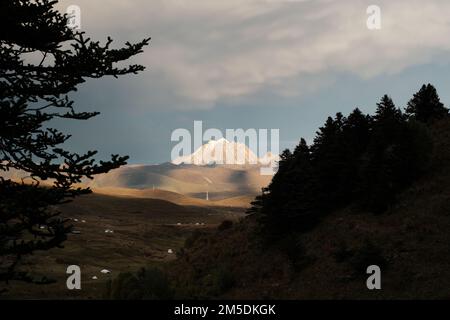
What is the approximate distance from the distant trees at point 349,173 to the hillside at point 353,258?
2.95 feet

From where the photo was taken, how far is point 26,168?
1060 centimetres

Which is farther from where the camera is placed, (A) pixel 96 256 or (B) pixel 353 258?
(A) pixel 96 256

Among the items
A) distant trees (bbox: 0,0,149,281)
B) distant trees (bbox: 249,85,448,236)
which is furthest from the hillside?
distant trees (bbox: 0,0,149,281)

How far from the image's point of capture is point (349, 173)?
3328 centimetres

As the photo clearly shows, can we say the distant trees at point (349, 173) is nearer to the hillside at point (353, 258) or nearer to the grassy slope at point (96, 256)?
the hillside at point (353, 258)

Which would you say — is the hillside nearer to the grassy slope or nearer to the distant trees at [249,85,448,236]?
the distant trees at [249,85,448,236]

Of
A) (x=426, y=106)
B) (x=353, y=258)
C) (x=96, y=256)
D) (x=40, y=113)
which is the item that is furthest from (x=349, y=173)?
(x=96, y=256)

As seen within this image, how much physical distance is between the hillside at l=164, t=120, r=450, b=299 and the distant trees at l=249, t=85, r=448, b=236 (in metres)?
0.90

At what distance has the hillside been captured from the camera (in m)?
23.3

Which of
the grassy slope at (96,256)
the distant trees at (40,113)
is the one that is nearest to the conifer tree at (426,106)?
the grassy slope at (96,256)

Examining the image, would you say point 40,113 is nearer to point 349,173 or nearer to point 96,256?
point 349,173

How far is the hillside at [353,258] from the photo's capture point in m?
→ 23.3

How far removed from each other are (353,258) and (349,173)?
29.2 ft
